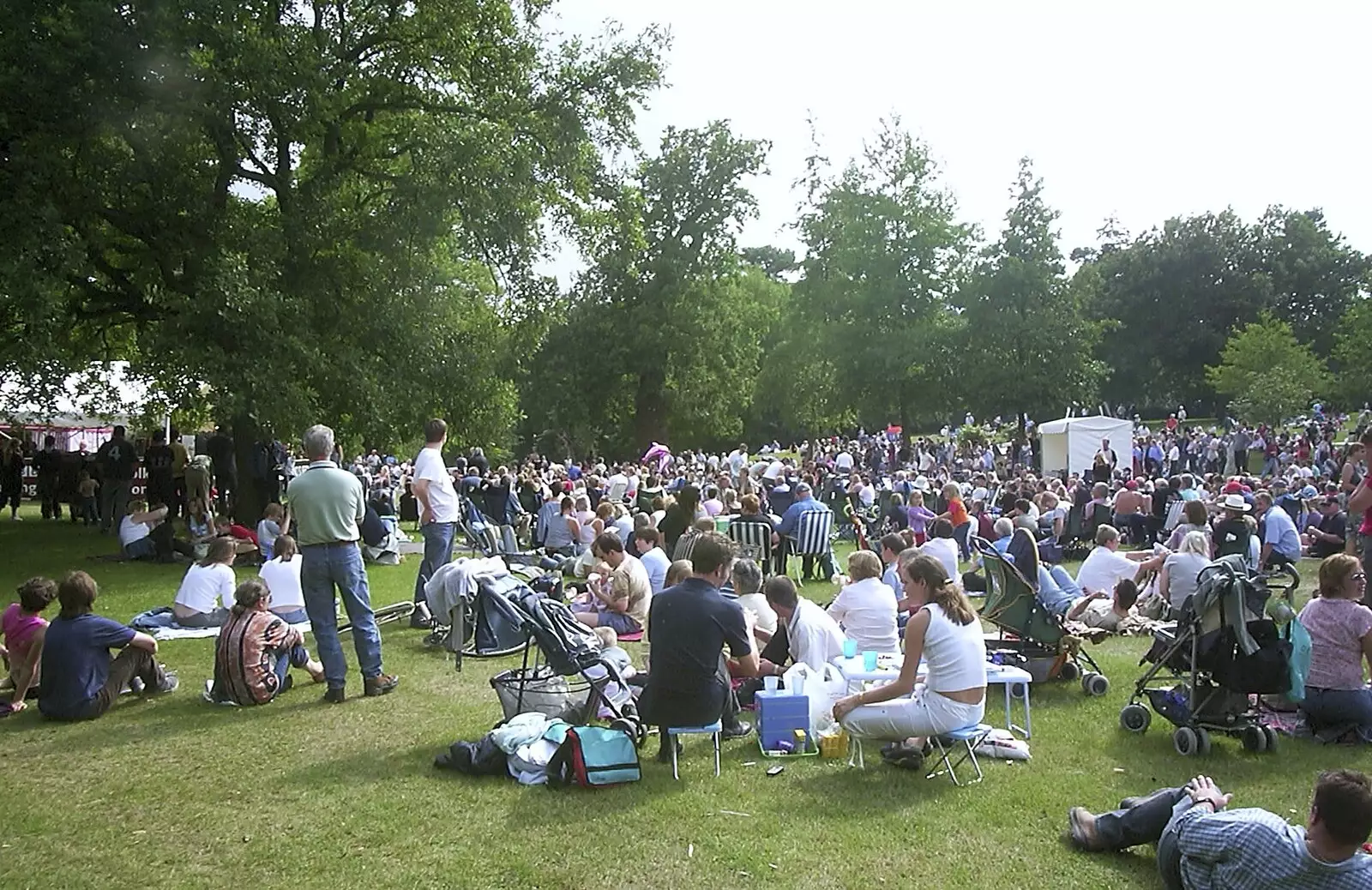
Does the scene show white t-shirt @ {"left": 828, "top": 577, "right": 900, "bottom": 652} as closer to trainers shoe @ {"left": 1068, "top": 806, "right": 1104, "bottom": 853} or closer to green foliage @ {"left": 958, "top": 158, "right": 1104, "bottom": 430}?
trainers shoe @ {"left": 1068, "top": 806, "right": 1104, "bottom": 853}

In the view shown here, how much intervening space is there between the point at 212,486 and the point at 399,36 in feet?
28.1

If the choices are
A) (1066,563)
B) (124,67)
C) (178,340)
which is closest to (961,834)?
(1066,563)

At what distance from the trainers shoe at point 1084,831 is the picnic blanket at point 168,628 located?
6.46m

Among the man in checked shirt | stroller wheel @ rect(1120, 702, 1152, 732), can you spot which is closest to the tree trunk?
stroller wheel @ rect(1120, 702, 1152, 732)

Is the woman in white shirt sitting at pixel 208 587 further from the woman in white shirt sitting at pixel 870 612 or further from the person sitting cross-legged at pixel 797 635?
the woman in white shirt sitting at pixel 870 612

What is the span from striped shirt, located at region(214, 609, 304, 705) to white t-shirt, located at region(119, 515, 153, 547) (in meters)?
8.56

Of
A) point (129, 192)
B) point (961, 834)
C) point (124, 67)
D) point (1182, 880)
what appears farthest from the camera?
point (129, 192)

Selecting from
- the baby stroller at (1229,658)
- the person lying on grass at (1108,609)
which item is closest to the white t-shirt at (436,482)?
the person lying on grass at (1108,609)

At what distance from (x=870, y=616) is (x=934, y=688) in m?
2.00

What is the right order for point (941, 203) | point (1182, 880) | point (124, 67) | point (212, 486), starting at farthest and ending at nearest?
point (941, 203), point (212, 486), point (124, 67), point (1182, 880)

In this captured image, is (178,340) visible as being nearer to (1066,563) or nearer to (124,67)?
(124,67)

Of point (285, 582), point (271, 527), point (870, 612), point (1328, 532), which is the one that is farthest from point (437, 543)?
point (1328, 532)

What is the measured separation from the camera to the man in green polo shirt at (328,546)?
678 centimetres

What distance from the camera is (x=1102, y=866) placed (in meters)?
4.29
